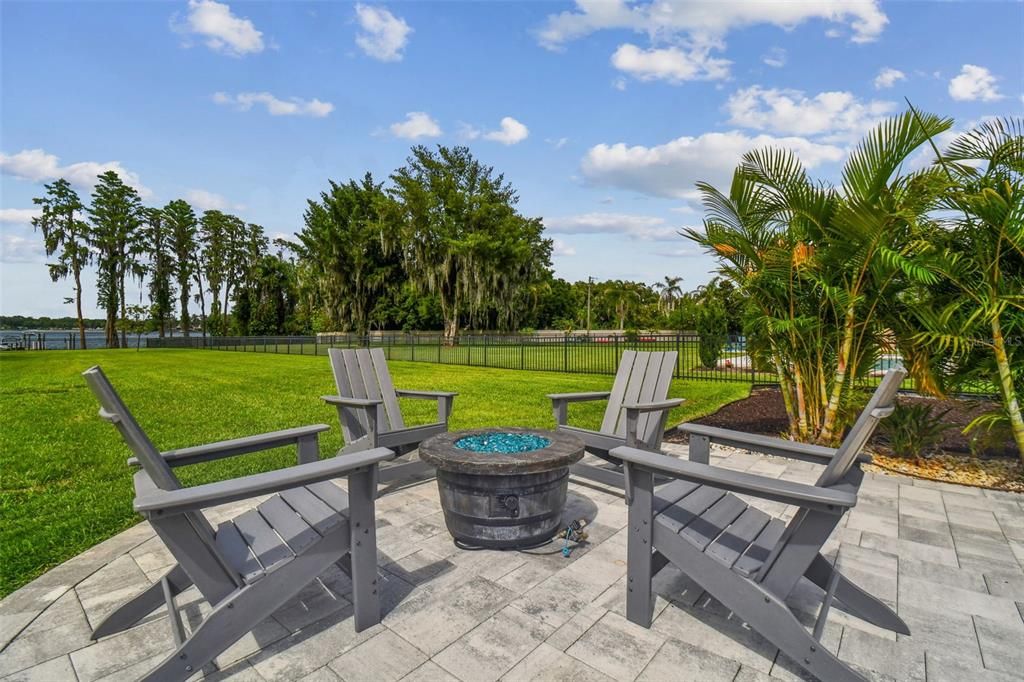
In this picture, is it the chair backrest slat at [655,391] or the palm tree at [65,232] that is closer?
the chair backrest slat at [655,391]

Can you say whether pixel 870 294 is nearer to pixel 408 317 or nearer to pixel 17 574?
pixel 17 574

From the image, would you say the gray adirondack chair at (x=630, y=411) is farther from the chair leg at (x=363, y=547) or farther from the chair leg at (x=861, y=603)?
the chair leg at (x=363, y=547)

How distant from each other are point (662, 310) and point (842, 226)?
191 ft

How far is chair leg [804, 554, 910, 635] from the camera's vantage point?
2.03m

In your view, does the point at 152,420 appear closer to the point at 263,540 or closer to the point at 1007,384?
the point at 263,540

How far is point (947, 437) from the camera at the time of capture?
5367 mm

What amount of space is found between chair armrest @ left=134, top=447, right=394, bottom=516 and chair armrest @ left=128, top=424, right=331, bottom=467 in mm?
535

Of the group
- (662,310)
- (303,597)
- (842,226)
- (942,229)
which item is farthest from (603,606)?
(662,310)

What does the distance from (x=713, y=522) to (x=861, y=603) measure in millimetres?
679

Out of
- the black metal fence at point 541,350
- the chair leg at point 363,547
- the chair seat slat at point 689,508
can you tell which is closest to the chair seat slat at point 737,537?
the chair seat slat at point 689,508

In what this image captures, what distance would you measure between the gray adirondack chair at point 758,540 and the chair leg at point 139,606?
76.8 inches

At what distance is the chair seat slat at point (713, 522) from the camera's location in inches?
78.3

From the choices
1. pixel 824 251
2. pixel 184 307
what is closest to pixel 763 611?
pixel 824 251

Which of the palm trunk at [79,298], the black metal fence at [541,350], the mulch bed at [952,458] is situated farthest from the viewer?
the palm trunk at [79,298]
